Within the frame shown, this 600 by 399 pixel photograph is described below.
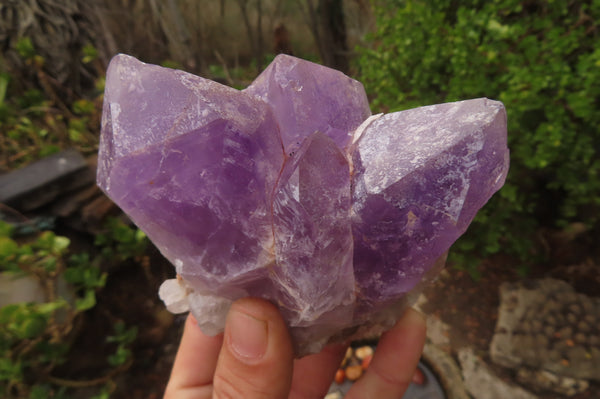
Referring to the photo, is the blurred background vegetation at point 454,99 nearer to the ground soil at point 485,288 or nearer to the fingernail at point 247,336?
the ground soil at point 485,288

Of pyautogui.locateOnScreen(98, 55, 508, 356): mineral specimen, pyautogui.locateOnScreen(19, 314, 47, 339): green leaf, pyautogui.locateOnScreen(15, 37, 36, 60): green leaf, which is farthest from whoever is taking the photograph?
pyautogui.locateOnScreen(15, 37, 36, 60): green leaf

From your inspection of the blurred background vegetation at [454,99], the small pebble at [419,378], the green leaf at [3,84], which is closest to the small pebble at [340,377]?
the small pebble at [419,378]

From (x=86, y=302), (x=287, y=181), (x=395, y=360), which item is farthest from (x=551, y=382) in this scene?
(x=86, y=302)

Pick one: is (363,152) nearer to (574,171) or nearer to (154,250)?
(574,171)

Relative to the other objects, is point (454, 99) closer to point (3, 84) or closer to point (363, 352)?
point (363, 352)

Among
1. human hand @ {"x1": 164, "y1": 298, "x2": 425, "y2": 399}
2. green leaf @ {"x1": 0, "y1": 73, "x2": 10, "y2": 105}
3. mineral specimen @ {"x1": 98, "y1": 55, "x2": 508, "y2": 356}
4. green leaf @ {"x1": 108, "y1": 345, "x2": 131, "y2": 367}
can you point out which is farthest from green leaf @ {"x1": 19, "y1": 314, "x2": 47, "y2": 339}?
green leaf @ {"x1": 0, "y1": 73, "x2": 10, "y2": 105}

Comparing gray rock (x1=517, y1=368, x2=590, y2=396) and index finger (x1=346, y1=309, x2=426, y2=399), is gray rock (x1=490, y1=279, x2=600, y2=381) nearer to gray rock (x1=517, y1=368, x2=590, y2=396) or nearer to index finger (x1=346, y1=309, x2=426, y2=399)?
gray rock (x1=517, y1=368, x2=590, y2=396)
